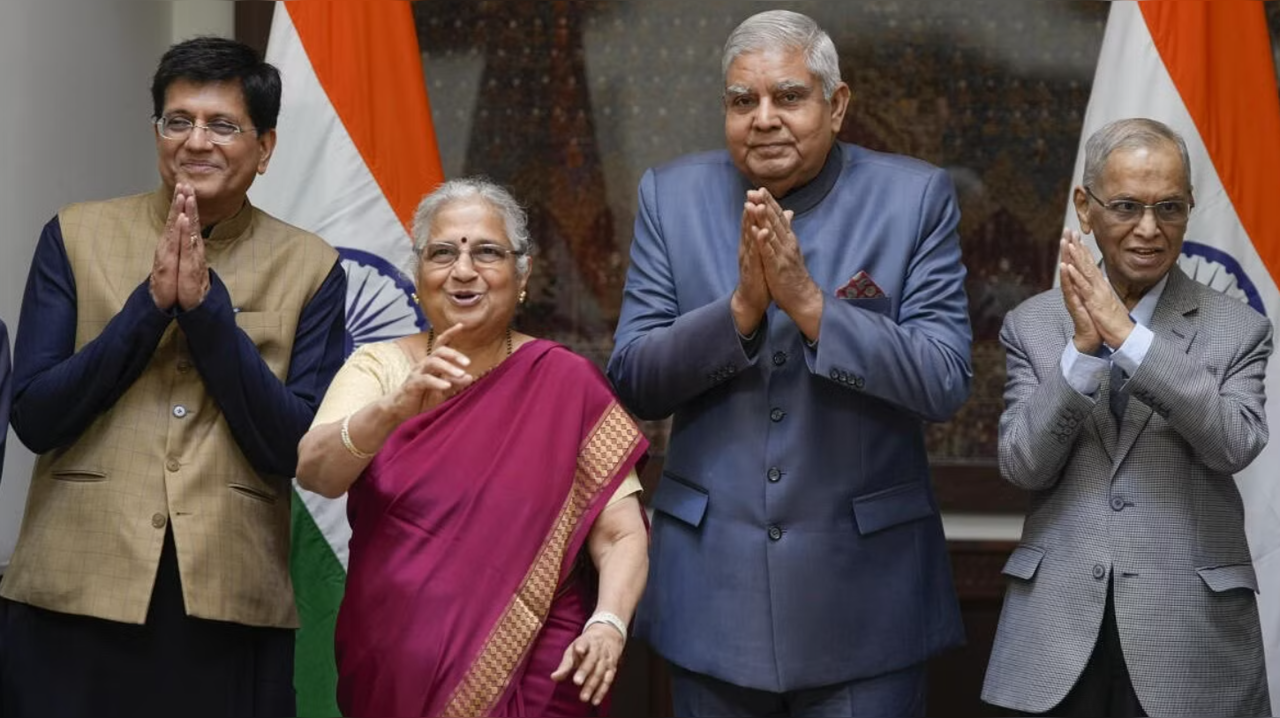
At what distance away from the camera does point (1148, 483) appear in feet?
8.38

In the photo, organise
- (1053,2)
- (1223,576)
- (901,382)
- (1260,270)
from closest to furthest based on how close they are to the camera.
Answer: (901,382), (1223,576), (1260,270), (1053,2)

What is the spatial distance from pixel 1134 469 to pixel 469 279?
44.2 inches

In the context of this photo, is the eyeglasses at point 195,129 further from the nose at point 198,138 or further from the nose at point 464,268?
the nose at point 464,268

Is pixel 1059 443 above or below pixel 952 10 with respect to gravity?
below

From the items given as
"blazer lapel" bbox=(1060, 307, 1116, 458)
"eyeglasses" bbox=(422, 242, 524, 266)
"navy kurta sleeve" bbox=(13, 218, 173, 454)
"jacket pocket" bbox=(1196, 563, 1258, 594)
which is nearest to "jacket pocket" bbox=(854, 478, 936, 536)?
"blazer lapel" bbox=(1060, 307, 1116, 458)

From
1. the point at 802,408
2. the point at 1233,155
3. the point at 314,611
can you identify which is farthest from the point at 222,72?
the point at 1233,155

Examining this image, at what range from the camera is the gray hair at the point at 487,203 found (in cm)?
250

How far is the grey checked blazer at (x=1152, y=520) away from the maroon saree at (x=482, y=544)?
706 mm

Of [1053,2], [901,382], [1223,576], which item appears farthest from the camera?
[1053,2]

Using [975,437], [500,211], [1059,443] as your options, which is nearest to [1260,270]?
[975,437]

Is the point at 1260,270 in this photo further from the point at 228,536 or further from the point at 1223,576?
the point at 228,536

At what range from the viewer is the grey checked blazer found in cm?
247

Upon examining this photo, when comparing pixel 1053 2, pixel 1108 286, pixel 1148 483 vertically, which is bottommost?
pixel 1148 483

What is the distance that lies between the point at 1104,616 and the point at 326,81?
6.56 ft
